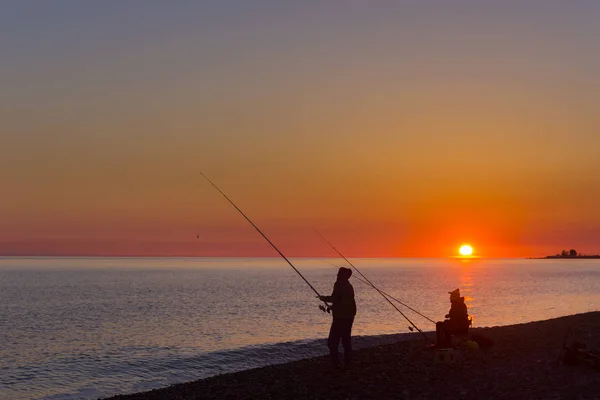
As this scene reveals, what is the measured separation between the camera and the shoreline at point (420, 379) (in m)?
12.4

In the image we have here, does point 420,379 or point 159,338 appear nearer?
point 420,379

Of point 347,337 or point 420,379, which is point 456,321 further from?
point 347,337

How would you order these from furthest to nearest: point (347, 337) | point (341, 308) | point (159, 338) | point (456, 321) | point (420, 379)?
point (159, 338) < point (456, 321) < point (347, 337) < point (341, 308) < point (420, 379)

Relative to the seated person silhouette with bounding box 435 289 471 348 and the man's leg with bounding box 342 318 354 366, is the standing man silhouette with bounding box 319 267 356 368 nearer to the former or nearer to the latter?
the man's leg with bounding box 342 318 354 366

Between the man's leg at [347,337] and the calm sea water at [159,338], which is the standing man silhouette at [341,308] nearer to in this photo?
the man's leg at [347,337]

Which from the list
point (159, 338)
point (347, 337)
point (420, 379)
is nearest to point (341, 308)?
point (347, 337)

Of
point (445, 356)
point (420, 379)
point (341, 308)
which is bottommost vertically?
point (420, 379)

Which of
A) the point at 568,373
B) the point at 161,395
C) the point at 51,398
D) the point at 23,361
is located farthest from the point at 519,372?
the point at 23,361

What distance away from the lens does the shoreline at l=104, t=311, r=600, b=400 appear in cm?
1237

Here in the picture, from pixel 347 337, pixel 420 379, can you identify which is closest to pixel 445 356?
pixel 420 379

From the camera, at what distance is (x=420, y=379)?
13.6 m

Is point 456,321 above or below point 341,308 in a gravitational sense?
below

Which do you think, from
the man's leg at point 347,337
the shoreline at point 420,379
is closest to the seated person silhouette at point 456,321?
the shoreline at point 420,379

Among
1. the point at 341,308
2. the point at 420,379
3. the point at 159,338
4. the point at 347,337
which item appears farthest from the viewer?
the point at 159,338
